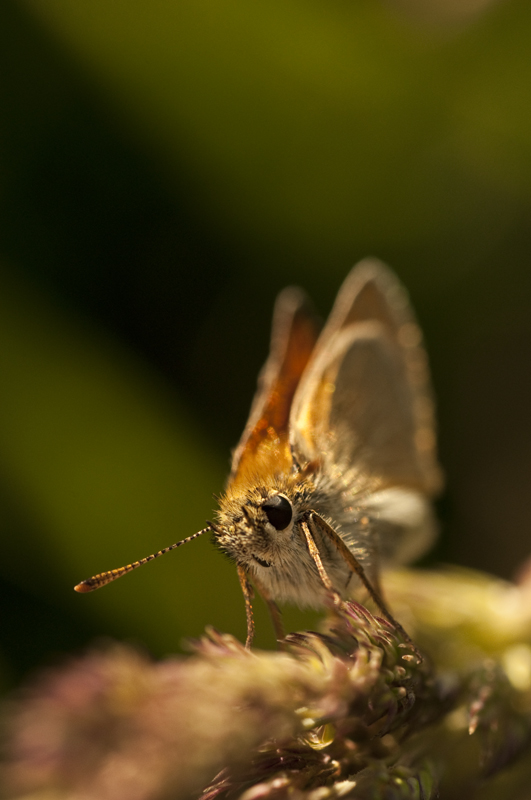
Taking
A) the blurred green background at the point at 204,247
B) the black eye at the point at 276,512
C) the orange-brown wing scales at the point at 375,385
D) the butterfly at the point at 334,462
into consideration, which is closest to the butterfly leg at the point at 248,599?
the butterfly at the point at 334,462

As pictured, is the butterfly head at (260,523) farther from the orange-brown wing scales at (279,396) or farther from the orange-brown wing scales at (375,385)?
the orange-brown wing scales at (375,385)

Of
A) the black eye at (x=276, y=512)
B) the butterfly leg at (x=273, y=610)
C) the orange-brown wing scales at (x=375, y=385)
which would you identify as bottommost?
the butterfly leg at (x=273, y=610)

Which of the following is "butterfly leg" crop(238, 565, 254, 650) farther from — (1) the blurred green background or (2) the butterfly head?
(1) the blurred green background

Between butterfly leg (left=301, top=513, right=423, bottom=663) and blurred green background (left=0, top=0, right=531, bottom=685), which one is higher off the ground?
blurred green background (left=0, top=0, right=531, bottom=685)

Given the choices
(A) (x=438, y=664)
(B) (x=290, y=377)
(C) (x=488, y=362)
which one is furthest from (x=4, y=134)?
(A) (x=438, y=664)

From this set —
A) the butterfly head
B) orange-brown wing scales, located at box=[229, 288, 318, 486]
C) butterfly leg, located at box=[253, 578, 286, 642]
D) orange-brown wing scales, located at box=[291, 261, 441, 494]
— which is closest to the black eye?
the butterfly head

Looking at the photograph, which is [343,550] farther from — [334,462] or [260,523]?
[334,462]

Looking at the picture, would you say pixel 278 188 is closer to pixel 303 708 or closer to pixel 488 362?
pixel 488 362
